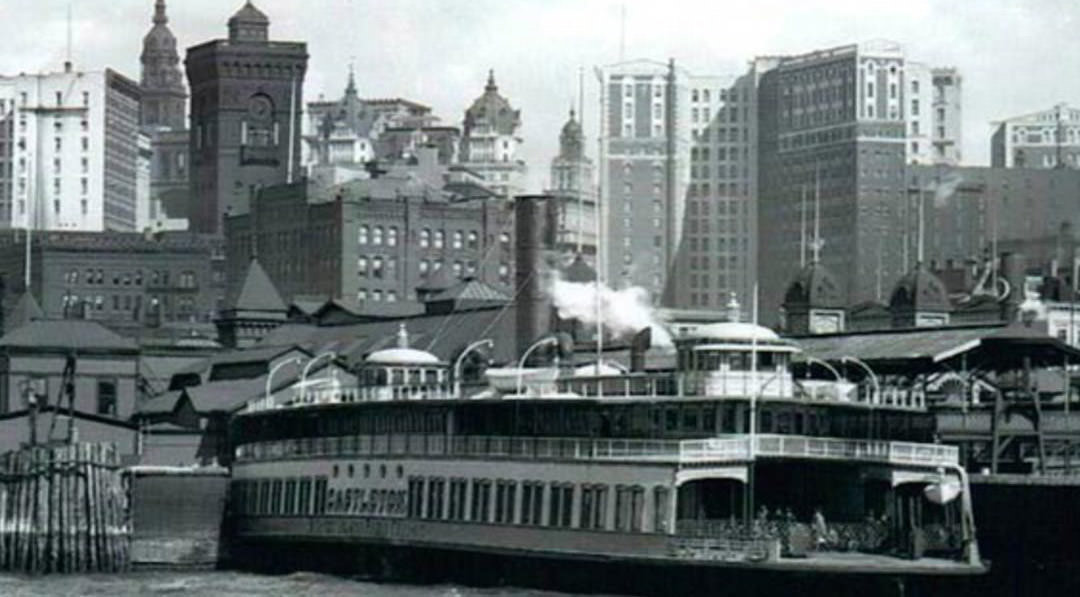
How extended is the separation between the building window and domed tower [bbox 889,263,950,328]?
38.0 m

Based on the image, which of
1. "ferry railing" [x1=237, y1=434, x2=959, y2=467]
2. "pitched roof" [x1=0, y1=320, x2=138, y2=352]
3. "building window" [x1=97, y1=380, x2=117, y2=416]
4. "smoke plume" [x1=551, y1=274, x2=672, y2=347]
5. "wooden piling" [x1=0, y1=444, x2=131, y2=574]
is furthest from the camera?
"building window" [x1=97, y1=380, x2=117, y2=416]

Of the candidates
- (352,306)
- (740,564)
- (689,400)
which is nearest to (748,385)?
(689,400)

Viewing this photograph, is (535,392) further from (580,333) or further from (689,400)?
(580,333)

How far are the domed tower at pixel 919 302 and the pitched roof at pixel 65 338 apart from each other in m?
37.4

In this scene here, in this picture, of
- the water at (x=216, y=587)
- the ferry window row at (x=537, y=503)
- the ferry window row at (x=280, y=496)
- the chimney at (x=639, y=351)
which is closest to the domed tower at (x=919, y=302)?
the chimney at (x=639, y=351)

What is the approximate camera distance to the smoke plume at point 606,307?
121m

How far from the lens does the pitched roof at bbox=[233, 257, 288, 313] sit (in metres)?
157

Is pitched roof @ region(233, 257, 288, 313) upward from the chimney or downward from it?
upward

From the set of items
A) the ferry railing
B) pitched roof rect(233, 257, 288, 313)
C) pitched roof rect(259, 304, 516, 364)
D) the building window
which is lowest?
the ferry railing

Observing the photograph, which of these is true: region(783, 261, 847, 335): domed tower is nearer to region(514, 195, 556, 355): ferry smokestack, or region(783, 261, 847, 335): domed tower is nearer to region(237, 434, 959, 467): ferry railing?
region(514, 195, 556, 355): ferry smokestack

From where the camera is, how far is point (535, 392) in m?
92.3

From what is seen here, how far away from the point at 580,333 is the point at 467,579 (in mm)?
53963

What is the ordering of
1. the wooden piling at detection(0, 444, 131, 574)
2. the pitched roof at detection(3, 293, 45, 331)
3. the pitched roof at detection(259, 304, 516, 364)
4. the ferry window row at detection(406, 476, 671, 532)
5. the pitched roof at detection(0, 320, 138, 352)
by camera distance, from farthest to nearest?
the pitched roof at detection(3, 293, 45, 331), the pitched roof at detection(0, 320, 138, 352), the pitched roof at detection(259, 304, 516, 364), the wooden piling at detection(0, 444, 131, 574), the ferry window row at detection(406, 476, 671, 532)

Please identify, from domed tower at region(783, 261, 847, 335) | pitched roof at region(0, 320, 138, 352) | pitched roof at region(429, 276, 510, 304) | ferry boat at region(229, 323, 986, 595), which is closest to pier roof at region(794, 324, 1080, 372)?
ferry boat at region(229, 323, 986, 595)
